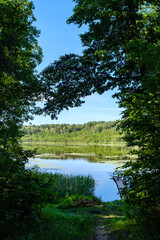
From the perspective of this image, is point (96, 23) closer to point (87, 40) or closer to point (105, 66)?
point (87, 40)

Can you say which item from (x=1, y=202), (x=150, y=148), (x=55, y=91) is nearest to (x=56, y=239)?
(x=1, y=202)

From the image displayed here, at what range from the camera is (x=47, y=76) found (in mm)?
9312

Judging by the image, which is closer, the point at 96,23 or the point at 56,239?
the point at 56,239

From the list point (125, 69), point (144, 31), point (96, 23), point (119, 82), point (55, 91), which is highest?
point (96, 23)

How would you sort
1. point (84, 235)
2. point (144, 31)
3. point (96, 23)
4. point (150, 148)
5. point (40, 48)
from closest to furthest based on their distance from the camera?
point (150, 148) < point (84, 235) < point (144, 31) < point (96, 23) < point (40, 48)

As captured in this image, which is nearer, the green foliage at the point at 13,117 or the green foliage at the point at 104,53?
the green foliage at the point at 13,117

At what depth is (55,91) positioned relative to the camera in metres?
9.71

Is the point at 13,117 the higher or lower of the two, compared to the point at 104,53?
lower

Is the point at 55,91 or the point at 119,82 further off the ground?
the point at 119,82

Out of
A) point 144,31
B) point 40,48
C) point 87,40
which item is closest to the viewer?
point 144,31

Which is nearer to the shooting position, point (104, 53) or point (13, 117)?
point (104, 53)

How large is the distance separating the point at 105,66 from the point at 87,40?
223 cm

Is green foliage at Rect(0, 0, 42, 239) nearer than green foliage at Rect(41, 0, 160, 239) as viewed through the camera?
Yes

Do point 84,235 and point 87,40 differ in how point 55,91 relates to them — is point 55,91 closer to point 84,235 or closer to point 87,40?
point 87,40
